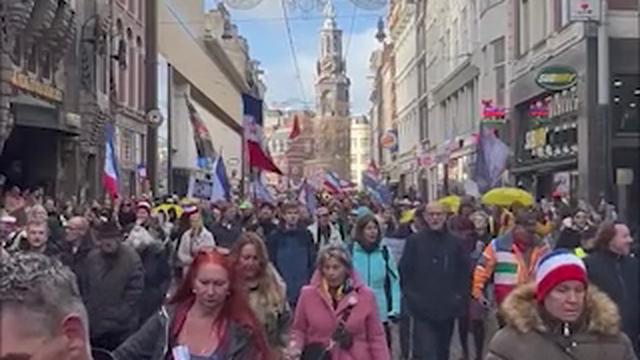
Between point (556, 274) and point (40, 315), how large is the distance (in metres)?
2.93

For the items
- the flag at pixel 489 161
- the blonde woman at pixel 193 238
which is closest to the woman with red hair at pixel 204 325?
the blonde woman at pixel 193 238

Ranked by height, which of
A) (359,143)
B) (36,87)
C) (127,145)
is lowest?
(127,145)

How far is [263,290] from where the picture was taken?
666 cm

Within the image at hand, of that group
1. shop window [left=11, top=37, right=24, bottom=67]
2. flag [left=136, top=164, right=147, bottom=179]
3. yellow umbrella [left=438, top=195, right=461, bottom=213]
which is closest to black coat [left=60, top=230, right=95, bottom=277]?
yellow umbrella [left=438, top=195, right=461, bottom=213]

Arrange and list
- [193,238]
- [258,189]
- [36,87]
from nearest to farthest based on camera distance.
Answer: [193,238] → [36,87] → [258,189]

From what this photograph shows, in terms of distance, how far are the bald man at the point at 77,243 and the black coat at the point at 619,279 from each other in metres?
3.78

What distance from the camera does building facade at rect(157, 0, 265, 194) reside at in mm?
52531

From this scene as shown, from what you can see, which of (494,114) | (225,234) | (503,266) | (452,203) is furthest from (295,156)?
(503,266)

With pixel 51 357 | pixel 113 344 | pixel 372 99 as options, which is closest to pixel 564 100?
pixel 113 344

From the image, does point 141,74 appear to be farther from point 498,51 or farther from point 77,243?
point 77,243

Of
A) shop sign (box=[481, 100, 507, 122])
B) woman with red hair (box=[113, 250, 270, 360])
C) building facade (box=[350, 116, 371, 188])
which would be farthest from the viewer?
building facade (box=[350, 116, 371, 188])

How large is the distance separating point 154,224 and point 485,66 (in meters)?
28.2

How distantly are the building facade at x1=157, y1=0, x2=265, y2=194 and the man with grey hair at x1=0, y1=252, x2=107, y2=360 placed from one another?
114ft

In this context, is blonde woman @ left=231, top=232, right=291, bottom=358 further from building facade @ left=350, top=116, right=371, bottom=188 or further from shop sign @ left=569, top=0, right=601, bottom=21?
building facade @ left=350, top=116, right=371, bottom=188
